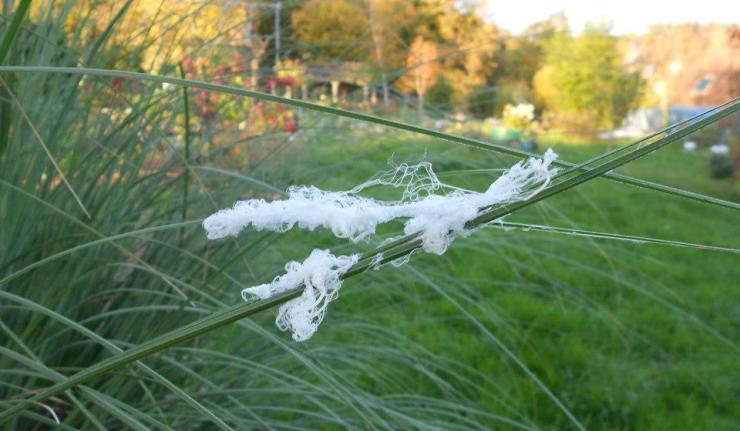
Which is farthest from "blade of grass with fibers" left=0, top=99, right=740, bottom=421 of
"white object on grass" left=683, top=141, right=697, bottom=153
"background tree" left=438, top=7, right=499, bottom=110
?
"white object on grass" left=683, top=141, right=697, bottom=153

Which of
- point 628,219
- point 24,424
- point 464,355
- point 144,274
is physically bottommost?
point 628,219

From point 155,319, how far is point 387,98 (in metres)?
1.22

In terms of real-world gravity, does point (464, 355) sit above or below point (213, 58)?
below

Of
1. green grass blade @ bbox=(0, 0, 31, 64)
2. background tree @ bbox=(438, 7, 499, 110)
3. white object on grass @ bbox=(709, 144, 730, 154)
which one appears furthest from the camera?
white object on grass @ bbox=(709, 144, 730, 154)

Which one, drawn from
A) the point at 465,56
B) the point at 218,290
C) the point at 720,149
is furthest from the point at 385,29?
the point at 720,149

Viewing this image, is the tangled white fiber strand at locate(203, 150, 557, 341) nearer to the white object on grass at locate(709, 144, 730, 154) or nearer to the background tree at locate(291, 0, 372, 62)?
the background tree at locate(291, 0, 372, 62)

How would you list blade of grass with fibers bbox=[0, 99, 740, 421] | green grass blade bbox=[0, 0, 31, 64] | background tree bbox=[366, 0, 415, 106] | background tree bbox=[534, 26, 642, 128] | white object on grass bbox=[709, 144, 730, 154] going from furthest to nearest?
white object on grass bbox=[709, 144, 730, 154], background tree bbox=[534, 26, 642, 128], background tree bbox=[366, 0, 415, 106], green grass blade bbox=[0, 0, 31, 64], blade of grass with fibers bbox=[0, 99, 740, 421]

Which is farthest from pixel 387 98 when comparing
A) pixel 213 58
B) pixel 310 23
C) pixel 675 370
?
pixel 675 370

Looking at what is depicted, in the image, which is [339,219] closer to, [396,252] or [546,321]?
[396,252]

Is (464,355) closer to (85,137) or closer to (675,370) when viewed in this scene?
(675,370)

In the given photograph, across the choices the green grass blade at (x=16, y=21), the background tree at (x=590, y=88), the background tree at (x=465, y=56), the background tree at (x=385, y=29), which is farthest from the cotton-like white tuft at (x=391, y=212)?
the background tree at (x=590, y=88)

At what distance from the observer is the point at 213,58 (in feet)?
6.13

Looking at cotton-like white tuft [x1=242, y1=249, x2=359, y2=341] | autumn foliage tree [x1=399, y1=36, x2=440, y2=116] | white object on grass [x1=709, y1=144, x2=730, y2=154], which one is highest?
cotton-like white tuft [x1=242, y1=249, x2=359, y2=341]

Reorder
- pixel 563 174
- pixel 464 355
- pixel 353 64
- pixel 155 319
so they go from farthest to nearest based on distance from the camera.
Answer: pixel 464 355
pixel 353 64
pixel 155 319
pixel 563 174
